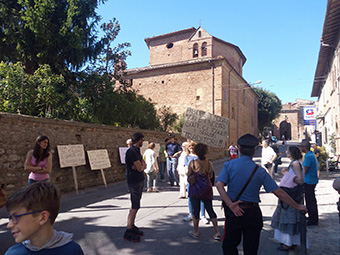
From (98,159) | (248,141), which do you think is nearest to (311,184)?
(248,141)

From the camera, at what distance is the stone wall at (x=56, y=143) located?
6.98 m

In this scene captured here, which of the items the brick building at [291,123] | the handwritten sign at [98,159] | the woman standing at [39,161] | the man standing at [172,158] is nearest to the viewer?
the woman standing at [39,161]

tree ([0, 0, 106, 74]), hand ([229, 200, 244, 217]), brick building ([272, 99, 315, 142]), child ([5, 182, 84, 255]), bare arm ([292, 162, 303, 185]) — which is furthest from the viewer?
brick building ([272, 99, 315, 142])

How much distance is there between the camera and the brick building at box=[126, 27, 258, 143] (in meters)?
25.6

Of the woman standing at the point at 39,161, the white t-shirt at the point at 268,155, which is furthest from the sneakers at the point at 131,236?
the white t-shirt at the point at 268,155

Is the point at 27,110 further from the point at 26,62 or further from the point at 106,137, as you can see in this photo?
the point at 26,62

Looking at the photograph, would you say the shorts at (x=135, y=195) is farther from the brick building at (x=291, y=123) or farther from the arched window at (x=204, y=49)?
the brick building at (x=291, y=123)

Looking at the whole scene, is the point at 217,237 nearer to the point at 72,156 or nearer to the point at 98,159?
the point at 72,156

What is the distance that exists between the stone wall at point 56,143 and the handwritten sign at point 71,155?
0.69 feet

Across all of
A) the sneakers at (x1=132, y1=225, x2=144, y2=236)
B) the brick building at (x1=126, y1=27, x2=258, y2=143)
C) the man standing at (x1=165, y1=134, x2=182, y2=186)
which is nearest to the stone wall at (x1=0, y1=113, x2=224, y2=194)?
the man standing at (x1=165, y1=134, x2=182, y2=186)

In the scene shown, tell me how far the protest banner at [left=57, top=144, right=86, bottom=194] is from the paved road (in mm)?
1145

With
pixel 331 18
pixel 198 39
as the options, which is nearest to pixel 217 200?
pixel 331 18

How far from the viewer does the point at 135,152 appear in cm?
432

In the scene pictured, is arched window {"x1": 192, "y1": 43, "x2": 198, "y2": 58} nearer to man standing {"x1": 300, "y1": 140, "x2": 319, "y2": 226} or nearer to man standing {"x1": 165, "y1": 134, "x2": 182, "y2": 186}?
man standing {"x1": 165, "y1": 134, "x2": 182, "y2": 186}
